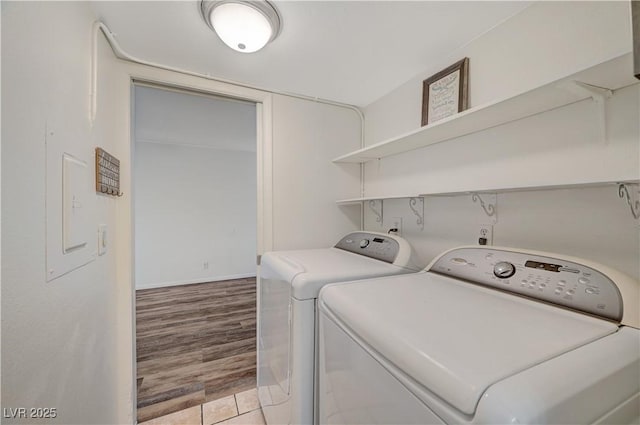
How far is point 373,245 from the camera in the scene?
1.62 metres

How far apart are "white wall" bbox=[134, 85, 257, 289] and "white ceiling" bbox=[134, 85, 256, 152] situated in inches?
0.7

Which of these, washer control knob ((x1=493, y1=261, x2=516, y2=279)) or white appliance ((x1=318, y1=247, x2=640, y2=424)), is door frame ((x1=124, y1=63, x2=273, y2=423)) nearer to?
white appliance ((x1=318, y1=247, x2=640, y2=424))

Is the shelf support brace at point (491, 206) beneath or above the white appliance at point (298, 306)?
above

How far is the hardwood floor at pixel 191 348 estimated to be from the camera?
186 centimetres

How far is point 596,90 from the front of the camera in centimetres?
84

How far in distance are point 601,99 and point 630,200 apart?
1.18 ft

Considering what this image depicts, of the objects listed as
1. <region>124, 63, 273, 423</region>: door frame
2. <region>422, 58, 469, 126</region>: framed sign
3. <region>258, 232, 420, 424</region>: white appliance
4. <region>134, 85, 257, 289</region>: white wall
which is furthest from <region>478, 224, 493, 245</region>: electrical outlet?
<region>134, 85, 257, 289</region>: white wall

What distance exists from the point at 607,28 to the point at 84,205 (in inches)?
81.4

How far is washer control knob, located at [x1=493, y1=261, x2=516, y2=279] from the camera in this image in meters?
0.93

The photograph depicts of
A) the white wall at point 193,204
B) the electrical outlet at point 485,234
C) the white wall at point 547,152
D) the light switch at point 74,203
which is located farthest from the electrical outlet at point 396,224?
the white wall at point 193,204

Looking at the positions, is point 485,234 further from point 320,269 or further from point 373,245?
point 320,269

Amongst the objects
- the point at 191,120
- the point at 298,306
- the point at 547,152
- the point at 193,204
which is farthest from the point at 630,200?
the point at 193,204

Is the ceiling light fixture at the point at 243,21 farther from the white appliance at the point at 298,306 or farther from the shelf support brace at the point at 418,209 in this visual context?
the shelf support brace at the point at 418,209

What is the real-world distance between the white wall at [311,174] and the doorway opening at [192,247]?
30 centimetres
